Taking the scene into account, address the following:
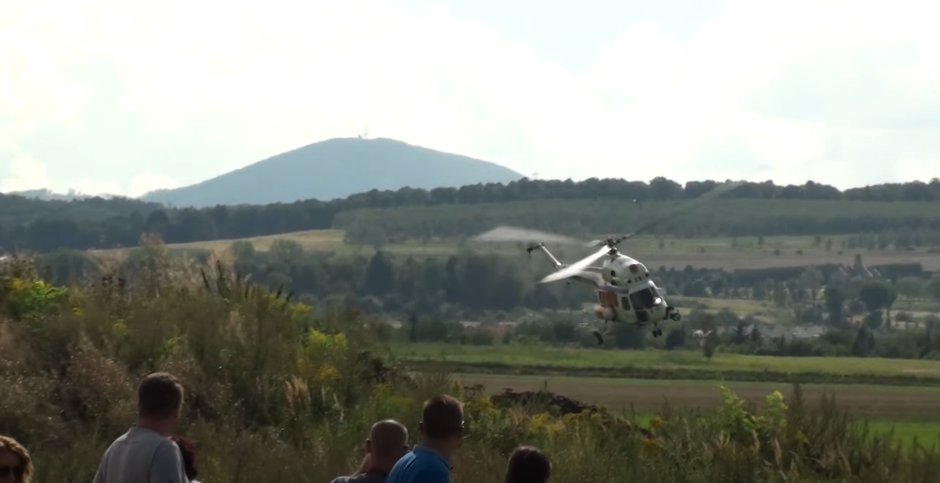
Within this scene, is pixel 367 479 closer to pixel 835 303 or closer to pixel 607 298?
pixel 607 298

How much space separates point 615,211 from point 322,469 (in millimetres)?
51176

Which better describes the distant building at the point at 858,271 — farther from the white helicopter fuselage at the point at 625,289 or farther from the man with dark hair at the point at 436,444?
the man with dark hair at the point at 436,444

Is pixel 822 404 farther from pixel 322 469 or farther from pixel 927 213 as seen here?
pixel 927 213

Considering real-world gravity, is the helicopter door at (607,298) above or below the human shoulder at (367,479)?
below

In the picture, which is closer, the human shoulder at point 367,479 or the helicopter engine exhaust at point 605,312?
the human shoulder at point 367,479

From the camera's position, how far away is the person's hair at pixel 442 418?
8.73m

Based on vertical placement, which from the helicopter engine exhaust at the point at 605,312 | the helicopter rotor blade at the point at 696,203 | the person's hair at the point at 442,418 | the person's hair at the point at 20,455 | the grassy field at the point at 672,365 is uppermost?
the helicopter rotor blade at the point at 696,203

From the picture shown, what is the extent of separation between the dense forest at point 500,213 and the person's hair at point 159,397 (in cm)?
5199

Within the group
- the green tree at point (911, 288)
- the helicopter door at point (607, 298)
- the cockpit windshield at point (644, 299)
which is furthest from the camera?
the green tree at point (911, 288)

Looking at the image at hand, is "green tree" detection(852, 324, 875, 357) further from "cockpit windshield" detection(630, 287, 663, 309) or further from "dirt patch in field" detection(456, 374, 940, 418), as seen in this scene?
"cockpit windshield" detection(630, 287, 663, 309)

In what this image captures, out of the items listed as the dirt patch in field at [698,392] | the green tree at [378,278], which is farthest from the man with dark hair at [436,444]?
the green tree at [378,278]

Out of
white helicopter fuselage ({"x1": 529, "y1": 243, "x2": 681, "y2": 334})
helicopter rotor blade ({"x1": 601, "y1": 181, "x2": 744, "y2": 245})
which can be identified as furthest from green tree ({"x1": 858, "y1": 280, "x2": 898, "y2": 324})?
helicopter rotor blade ({"x1": 601, "y1": 181, "x2": 744, "y2": 245})

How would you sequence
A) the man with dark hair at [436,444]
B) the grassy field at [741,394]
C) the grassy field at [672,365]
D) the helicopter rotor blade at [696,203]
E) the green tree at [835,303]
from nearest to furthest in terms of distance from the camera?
the man with dark hair at [436,444] → the helicopter rotor blade at [696,203] → the grassy field at [741,394] → the grassy field at [672,365] → the green tree at [835,303]

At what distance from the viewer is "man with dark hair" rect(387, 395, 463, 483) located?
8.67 m
